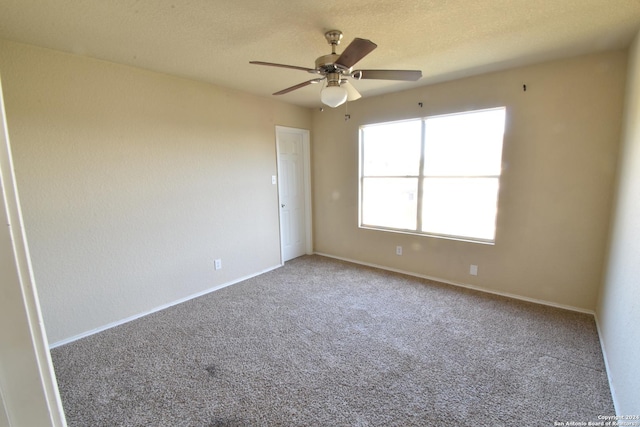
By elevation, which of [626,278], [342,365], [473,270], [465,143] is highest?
[465,143]

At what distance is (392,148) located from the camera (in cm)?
403

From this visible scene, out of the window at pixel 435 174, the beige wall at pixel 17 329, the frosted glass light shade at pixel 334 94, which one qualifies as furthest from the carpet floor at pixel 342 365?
the frosted glass light shade at pixel 334 94

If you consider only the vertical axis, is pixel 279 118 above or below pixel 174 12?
below

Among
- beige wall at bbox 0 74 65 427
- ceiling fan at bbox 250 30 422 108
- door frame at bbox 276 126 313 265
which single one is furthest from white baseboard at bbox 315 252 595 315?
beige wall at bbox 0 74 65 427

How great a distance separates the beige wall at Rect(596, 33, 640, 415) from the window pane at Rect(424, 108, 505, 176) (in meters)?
1.01

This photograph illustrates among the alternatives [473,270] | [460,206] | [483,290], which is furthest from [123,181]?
[483,290]

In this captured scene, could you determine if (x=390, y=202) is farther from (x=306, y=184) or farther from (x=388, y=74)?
(x=388, y=74)

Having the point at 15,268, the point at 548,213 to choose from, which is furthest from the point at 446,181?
the point at 15,268

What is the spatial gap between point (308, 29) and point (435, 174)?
2.36m

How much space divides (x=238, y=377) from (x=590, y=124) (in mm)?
3716

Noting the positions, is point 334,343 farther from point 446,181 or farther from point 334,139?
point 334,139

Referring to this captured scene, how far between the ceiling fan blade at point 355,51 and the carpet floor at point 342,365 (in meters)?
2.16

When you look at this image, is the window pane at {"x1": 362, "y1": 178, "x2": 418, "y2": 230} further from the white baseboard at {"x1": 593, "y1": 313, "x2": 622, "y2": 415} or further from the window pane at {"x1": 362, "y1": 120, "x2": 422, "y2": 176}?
the white baseboard at {"x1": 593, "y1": 313, "x2": 622, "y2": 415}

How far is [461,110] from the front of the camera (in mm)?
3344
